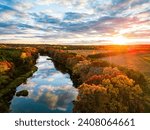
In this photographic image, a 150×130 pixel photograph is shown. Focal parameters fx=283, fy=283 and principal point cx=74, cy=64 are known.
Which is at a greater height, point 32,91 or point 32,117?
point 32,117

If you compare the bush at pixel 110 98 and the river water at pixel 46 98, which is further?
the river water at pixel 46 98

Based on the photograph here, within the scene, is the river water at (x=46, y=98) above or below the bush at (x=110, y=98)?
below

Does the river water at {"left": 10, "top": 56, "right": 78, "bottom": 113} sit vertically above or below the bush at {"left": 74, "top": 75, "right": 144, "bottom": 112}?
below

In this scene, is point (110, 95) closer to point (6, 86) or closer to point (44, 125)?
point (44, 125)

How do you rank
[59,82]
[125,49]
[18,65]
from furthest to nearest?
[18,65] < [125,49] < [59,82]

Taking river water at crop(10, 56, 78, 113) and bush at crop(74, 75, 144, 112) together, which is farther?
river water at crop(10, 56, 78, 113)

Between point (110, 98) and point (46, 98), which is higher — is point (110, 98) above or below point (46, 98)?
above

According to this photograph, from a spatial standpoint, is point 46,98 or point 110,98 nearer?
point 110,98

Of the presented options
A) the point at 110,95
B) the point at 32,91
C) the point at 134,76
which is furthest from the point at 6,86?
the point at 110,95

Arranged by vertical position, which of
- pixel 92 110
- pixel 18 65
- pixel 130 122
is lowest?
pixel 18 65

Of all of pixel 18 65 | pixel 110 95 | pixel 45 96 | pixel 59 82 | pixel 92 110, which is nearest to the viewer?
pixel 92 110

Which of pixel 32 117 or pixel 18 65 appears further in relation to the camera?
pixel 18 65
